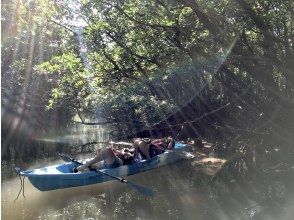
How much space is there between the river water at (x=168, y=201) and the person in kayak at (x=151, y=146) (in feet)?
3.29

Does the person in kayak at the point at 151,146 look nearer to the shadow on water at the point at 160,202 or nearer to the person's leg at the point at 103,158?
the shadow on water at the point at 160,202

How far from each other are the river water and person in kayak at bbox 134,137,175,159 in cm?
100

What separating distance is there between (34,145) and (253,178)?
8.96 meters

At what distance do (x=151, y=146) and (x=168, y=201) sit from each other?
295 centimetres

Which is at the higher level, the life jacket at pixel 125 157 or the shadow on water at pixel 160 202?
the life jacket at pixel 125 157

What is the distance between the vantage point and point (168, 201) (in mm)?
8047

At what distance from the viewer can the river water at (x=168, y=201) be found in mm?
7000

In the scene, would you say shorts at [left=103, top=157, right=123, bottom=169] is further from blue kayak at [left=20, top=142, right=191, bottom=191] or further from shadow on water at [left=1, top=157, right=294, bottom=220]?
shadow on water at [left=1, top=157, right=294, bottom=220]

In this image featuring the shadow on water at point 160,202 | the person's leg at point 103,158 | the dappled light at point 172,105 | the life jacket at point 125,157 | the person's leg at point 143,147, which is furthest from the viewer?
the person's leg at point 143,147

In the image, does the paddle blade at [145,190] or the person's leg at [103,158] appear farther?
the person's leg at [103,158]

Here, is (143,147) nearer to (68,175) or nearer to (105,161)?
(105,161)

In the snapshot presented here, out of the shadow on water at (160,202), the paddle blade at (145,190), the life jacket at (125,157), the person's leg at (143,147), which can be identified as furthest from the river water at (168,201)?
the person's leg at (143,147)

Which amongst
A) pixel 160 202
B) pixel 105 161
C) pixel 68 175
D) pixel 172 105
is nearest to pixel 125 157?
pixel 105 161

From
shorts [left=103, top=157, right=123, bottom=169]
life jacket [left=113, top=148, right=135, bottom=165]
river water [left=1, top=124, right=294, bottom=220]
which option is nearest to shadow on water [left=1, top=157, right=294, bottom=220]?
river water [left=1, top=124, right=294, bottom=220]
